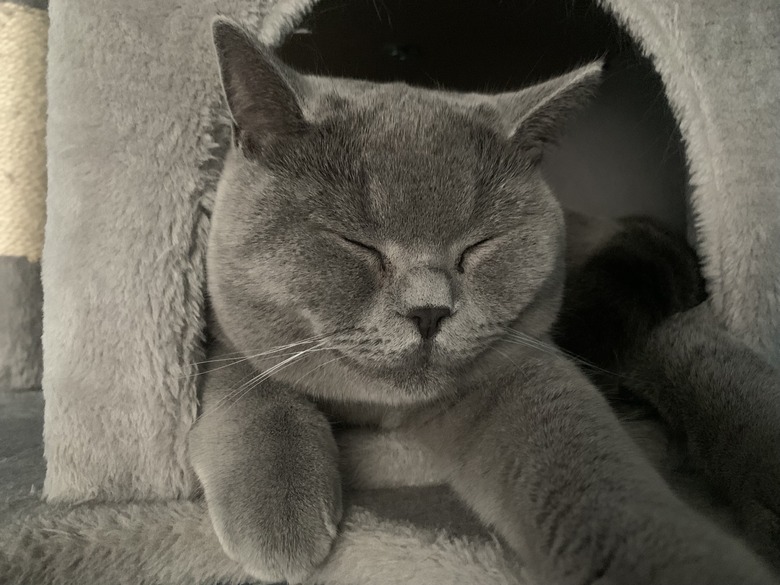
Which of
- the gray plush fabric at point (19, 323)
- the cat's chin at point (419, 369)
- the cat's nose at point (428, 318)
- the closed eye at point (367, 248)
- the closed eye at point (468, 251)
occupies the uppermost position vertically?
the closed eye at point (468, 251)

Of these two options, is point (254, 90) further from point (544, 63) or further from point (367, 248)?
point (544, 63)

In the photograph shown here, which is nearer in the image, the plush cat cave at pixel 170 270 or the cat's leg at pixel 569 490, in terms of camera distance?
the cat's leg at pixel 569 490

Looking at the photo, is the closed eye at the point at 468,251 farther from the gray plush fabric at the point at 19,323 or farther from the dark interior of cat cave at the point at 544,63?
the gray plush fabric at the point at 19,323

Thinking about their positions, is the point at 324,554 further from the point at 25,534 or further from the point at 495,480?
the point at 25,534

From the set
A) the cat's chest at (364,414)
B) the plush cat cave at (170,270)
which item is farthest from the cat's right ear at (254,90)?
the cat's chest at (364,414)

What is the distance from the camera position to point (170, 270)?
2.55ft

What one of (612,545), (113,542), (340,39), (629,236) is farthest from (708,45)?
(113,542)

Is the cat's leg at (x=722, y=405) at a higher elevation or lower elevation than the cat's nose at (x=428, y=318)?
lower

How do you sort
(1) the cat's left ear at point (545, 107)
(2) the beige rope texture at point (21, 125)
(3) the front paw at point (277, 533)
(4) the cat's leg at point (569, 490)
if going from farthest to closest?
(2) the beige rope texture at point (21, 125) < (1) the cat's left ear at point (545, 107) < (3) the front paw at point (277, 533) < (4) the cat's leg at point (569, 490)

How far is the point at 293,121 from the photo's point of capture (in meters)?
0.70

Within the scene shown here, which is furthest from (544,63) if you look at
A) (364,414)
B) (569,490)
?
(569,490)

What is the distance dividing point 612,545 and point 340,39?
4.30ft

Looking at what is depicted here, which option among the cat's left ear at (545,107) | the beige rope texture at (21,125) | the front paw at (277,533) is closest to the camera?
the front paw at (277,533)

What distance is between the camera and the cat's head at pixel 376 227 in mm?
667
